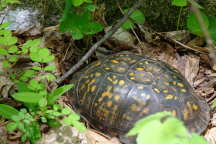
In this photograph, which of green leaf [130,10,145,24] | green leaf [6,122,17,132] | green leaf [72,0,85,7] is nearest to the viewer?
green leaf [6,122,17,132]

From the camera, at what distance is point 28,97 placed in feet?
5.25

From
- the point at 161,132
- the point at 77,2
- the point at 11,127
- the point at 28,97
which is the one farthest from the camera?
the point at 77,2

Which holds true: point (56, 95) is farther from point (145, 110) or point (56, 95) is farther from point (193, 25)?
point (193, 25)

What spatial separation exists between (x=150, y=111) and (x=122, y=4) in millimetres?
1157

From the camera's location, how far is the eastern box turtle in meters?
1.98

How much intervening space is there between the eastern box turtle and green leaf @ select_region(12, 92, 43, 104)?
601 millimetres

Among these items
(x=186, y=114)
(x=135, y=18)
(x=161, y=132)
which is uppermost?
(x=161, y=132)

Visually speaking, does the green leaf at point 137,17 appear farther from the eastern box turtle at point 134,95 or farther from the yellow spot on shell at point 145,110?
the yellow spot on shell at point 145,110

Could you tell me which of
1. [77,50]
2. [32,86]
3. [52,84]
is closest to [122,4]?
[77,50]

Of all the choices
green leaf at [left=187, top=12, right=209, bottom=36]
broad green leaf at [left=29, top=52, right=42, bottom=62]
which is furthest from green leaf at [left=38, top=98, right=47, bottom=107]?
green leaf at [left=187, top=12, right=209, bottom=36]

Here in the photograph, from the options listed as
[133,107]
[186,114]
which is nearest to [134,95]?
[133,107]

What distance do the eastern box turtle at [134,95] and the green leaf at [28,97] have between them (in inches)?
23.7

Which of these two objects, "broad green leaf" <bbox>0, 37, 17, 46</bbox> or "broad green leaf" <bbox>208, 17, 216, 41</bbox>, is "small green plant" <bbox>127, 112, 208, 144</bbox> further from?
"broad green leaf" <bbox>208, 17, 216, 41</bbox>

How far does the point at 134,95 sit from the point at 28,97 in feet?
2.47
